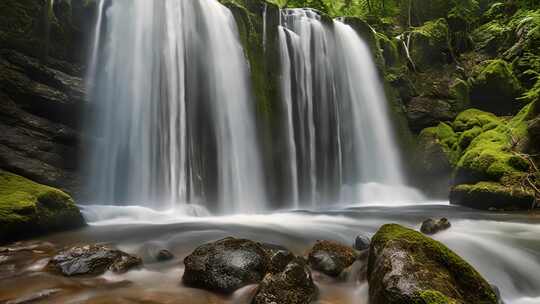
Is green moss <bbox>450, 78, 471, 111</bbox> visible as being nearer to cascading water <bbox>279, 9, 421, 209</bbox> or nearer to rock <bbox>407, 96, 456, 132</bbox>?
rock <bbox>407, 96, 456, 132</bbox>

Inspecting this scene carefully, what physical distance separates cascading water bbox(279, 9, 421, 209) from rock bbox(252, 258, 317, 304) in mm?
8712

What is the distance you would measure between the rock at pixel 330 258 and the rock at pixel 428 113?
11778 mm

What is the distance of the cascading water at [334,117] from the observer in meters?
13.1

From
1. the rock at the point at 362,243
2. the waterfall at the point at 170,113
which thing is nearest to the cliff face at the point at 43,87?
the waterfall at the point at 170,113

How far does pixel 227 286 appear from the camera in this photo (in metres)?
3.71

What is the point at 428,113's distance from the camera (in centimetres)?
1520

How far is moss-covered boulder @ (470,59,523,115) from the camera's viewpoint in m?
14.5

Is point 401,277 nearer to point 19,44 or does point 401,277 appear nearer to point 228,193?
point 228,193

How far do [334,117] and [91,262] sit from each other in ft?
36.9

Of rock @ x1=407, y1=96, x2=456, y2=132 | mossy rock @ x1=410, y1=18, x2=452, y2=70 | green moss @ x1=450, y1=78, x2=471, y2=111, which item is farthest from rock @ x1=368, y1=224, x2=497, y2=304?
mossy rock @ x1=410, y1=18, x2=452, y2=70

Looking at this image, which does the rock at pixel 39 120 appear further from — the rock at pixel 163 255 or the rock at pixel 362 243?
the rock at pixel 362 243

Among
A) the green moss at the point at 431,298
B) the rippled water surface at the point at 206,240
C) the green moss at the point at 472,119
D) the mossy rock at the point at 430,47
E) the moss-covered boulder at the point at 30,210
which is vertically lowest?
the rippled water surface at the point at 206,240

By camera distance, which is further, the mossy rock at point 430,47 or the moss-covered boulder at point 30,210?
the mossy rock at point 430,47

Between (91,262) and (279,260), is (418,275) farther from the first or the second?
(91,262)
